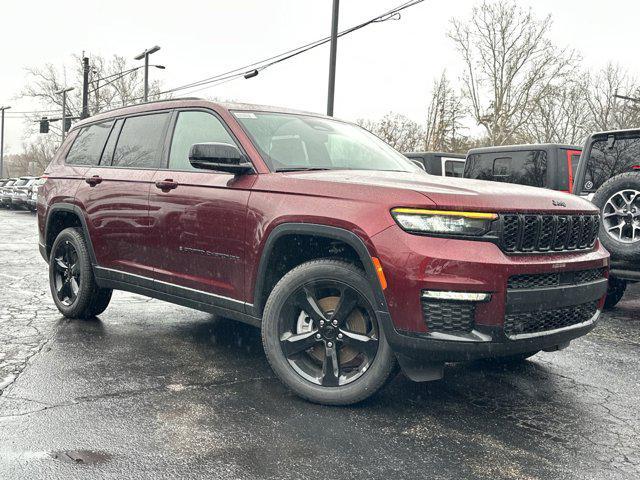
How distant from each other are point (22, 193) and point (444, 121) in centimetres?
2446

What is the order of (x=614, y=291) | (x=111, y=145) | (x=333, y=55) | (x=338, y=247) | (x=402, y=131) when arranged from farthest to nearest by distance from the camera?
1. (x=402, y=131)
2. (x=333, y=55)
3. (x=614, y=291)
4. (x=111, y=145)
5. (x=338, y=247)


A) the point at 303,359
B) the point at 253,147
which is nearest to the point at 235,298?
A: the point at 303,359

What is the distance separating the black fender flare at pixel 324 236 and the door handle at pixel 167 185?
106 cm

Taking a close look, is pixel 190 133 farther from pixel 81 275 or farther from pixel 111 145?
pixel 81 275

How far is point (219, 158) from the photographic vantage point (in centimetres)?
409

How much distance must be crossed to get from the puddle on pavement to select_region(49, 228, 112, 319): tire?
289 cm

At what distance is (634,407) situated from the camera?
390 centimetres

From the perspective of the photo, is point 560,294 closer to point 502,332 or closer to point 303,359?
point 502,332

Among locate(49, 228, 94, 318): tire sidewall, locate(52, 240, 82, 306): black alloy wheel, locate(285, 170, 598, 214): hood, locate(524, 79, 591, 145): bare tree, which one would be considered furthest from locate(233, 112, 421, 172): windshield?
locate(524, 79, 591, 145): bare tree

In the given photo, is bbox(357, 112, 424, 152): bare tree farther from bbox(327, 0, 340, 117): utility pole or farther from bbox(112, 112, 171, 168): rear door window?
bbox(112, 112, 171, 168): rear door window

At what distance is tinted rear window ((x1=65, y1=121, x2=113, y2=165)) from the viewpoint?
5832 mm

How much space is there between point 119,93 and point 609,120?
43.3 meters

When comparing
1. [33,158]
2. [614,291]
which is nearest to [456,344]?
[614,291]

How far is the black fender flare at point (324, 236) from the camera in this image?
11.3ft
